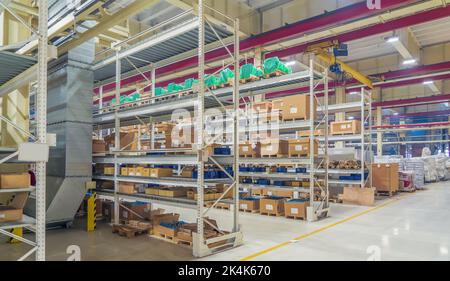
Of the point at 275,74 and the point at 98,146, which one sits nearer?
the point at 275,74

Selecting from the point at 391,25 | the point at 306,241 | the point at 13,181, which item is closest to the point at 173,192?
the point at 306,241

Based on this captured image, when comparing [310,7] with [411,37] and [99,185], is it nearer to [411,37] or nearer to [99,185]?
[411,37]

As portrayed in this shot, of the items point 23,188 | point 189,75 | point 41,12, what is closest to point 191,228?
point 23,188

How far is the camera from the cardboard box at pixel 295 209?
7.63m

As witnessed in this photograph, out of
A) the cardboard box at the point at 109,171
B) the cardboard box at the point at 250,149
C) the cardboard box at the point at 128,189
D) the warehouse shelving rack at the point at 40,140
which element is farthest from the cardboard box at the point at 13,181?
the cardboard box at the point at 250,149

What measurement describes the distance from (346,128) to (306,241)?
20.1 feet

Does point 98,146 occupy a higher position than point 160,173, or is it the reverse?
point 98,146

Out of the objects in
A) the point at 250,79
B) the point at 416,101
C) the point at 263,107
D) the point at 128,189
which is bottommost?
the point at 128,189

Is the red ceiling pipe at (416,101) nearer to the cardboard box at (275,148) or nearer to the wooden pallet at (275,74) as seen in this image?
the cardboard box at (275,148)

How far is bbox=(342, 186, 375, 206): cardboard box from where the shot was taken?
973 centimetres

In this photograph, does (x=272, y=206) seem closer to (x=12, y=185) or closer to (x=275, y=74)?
(x=275, y=74)

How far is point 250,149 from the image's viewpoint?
28.5ft

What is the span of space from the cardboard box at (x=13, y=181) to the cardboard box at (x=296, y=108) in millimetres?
6017
